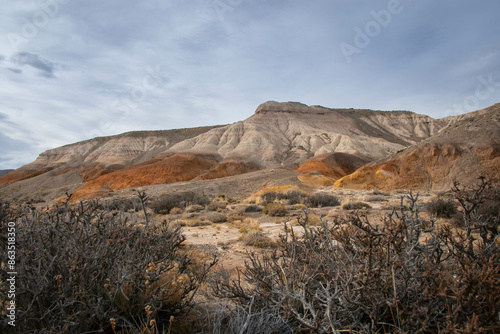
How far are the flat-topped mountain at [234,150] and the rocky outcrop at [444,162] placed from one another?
665 inches

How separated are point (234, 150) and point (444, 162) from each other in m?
40.2

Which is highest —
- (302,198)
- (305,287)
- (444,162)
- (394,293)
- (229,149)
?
(229,149)

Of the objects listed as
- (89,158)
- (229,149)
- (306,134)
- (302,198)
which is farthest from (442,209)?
(89,158)

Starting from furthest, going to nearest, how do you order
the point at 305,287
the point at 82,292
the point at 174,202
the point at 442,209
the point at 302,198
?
the point at 302,198
the point at 174,202
the point at 442,209
the point at 305,287
the point at 82,292

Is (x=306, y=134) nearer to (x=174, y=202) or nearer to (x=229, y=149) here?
(x=229, y=149)

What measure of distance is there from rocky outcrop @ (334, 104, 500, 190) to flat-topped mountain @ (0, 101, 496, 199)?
1690 centimetres

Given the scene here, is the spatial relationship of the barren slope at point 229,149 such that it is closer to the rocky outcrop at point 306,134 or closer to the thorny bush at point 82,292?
the rocky outcrop at point 306,134

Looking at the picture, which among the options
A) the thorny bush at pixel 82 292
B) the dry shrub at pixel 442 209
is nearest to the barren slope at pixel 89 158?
the dry shrub at pixel 442 209

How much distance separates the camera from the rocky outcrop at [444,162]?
18.6m

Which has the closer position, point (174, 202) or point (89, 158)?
point (174, 202)

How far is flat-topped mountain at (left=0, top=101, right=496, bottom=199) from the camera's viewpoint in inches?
1780

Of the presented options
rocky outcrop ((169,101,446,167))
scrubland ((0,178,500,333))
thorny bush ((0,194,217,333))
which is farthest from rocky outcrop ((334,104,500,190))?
thorny bush ((0,194,217,333))

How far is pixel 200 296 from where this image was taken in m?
3.95

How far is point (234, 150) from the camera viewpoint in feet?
184
